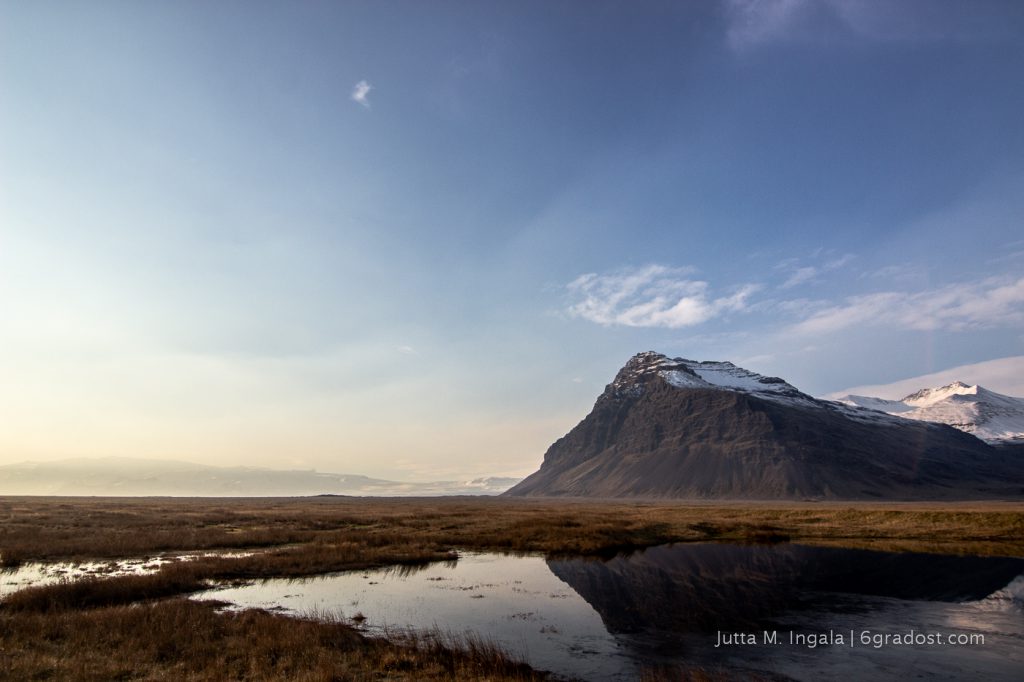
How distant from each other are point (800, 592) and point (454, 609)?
18164 millimetres

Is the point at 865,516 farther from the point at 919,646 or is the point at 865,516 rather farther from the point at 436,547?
the point at 919,646

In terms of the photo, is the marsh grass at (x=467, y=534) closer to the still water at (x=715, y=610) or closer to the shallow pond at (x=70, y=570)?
the shallow pond at (x=70, y=570)

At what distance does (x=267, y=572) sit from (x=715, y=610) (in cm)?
2632

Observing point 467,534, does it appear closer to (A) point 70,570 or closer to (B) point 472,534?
(B) point 472,534

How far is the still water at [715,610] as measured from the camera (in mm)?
17781

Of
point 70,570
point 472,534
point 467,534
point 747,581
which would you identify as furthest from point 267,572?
point 747,581

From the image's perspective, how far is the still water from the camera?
58.3 feet

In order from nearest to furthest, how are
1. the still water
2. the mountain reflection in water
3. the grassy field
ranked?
the grassy field → the still water → the mountain reflection in water

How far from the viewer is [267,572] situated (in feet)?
113

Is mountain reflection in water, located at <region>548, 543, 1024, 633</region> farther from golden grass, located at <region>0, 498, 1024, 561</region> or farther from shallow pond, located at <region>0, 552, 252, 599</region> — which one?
shallow pond, located at <region>0, 552, 252, 599</region>

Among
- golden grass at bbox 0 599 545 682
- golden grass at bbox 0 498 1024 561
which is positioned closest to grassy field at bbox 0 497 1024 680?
golden grass at bbox 0 599 545 682

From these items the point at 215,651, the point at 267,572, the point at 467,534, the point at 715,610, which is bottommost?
the point at 467,534

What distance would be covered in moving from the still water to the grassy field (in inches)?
128

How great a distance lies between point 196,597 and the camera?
87.7ft
